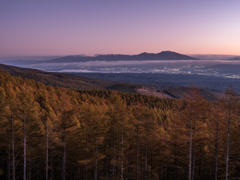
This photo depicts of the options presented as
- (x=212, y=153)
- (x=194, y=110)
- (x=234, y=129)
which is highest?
(x=194, y=110)

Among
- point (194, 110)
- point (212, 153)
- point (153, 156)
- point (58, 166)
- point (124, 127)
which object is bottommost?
point (58, 166)

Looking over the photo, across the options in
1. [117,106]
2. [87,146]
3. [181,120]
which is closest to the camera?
[181,120]

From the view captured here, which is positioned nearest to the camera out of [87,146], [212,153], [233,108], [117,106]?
[233,108]

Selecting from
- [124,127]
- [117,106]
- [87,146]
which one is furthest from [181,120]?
[87,146]

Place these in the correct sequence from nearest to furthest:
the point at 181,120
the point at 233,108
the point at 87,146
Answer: the point at 233,108
the point at 181,120
the point at 87,146

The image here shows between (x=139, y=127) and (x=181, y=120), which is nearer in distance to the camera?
(x=181, y=120)

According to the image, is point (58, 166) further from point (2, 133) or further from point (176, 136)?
point (176, 136)

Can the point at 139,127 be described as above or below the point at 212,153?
above

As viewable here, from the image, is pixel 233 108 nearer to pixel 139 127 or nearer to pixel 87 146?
pixel 139 127

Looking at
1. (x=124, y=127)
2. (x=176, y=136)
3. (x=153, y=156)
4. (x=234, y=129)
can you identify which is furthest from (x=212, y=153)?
(x=124, y=127)
